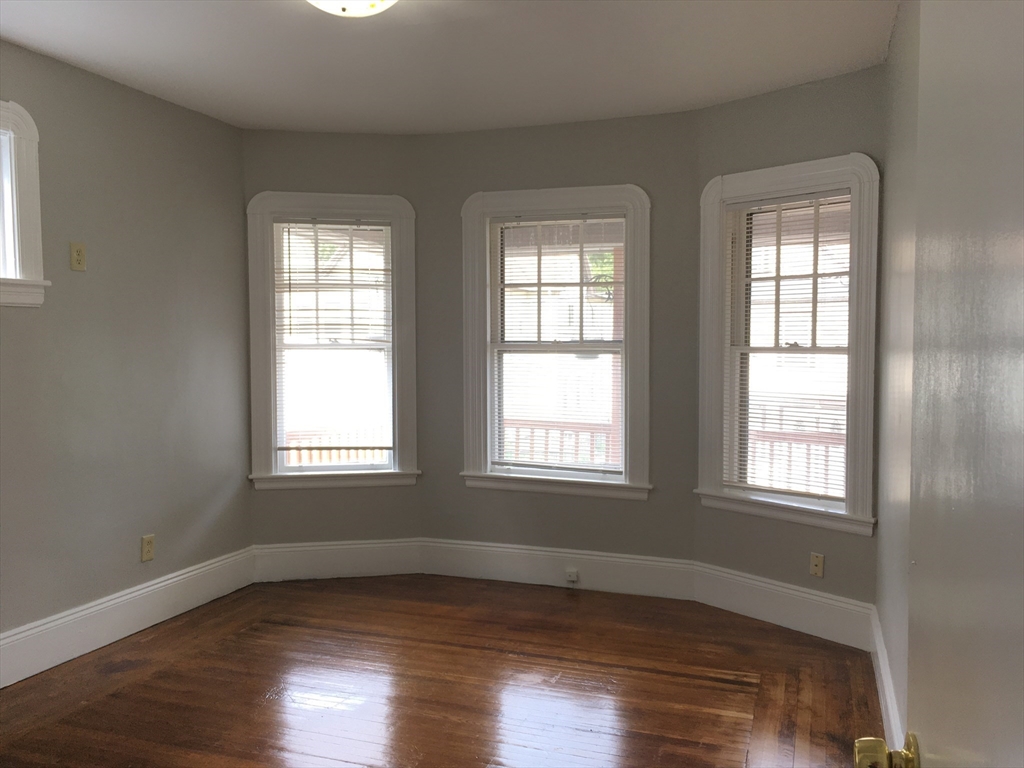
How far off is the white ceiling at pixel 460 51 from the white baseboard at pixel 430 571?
2.50 m

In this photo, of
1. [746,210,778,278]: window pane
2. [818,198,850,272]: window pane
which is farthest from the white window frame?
[818,198,850,272]: window pane

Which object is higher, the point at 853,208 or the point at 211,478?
the point at 853,208

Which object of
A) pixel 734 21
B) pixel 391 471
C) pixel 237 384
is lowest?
pixel 391 471

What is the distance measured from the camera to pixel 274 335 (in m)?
4.63

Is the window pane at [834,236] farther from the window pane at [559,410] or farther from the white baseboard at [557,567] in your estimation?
the white baseboard at [557,567]

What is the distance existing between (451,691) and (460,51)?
2.71m

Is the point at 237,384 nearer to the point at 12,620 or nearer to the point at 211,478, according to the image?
the point at 211,478

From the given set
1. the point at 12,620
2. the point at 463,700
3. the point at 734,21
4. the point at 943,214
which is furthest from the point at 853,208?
the point at 12,620

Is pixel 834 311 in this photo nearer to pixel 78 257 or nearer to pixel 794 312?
pixel 794 312

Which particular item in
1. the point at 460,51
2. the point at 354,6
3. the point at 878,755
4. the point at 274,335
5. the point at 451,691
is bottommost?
the point at 451,691

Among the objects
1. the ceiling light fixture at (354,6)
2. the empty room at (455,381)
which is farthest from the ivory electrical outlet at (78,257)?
the ceiling light fixture at (354,6)

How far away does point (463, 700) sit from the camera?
10.1ft

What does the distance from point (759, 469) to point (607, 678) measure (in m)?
1.41

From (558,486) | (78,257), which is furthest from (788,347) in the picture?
(78,257)
